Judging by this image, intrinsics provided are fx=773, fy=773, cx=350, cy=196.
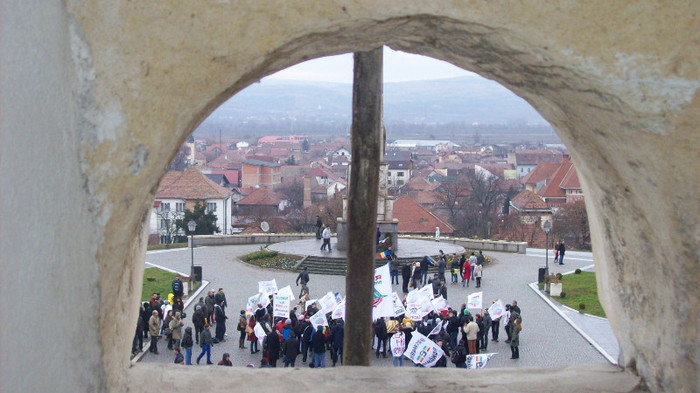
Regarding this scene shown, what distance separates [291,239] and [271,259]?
15.9ft

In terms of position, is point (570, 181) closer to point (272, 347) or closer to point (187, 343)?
point (272, 347)

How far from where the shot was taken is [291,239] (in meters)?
29.1

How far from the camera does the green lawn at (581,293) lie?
1785 cm

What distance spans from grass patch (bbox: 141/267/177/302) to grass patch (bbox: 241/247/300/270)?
308 cm

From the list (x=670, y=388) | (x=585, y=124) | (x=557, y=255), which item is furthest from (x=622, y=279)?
(x=557, y=255)

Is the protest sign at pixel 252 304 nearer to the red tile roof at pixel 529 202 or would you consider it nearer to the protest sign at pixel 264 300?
the protest sign at pixel 264 300

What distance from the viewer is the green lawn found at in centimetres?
1785

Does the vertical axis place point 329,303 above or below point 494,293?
above

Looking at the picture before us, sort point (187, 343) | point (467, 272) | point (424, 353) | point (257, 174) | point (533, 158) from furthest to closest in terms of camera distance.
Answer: point (533, 158), point (257, 174), point (467, 272), point (187, 343), point (424, 353)

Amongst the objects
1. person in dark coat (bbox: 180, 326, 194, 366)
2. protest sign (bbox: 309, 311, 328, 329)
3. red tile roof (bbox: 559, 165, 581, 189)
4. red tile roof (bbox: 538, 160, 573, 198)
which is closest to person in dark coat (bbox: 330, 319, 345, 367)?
protest sign (bbox: 309, 311, 328, 329)

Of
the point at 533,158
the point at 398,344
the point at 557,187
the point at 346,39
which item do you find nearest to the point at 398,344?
the point at 398,344

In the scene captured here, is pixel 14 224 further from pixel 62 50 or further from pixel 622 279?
pixel 622 279

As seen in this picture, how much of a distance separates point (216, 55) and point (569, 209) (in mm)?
36149

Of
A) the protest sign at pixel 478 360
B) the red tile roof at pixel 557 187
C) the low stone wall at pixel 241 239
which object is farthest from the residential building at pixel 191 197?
the protest sign at pixel 478 360
